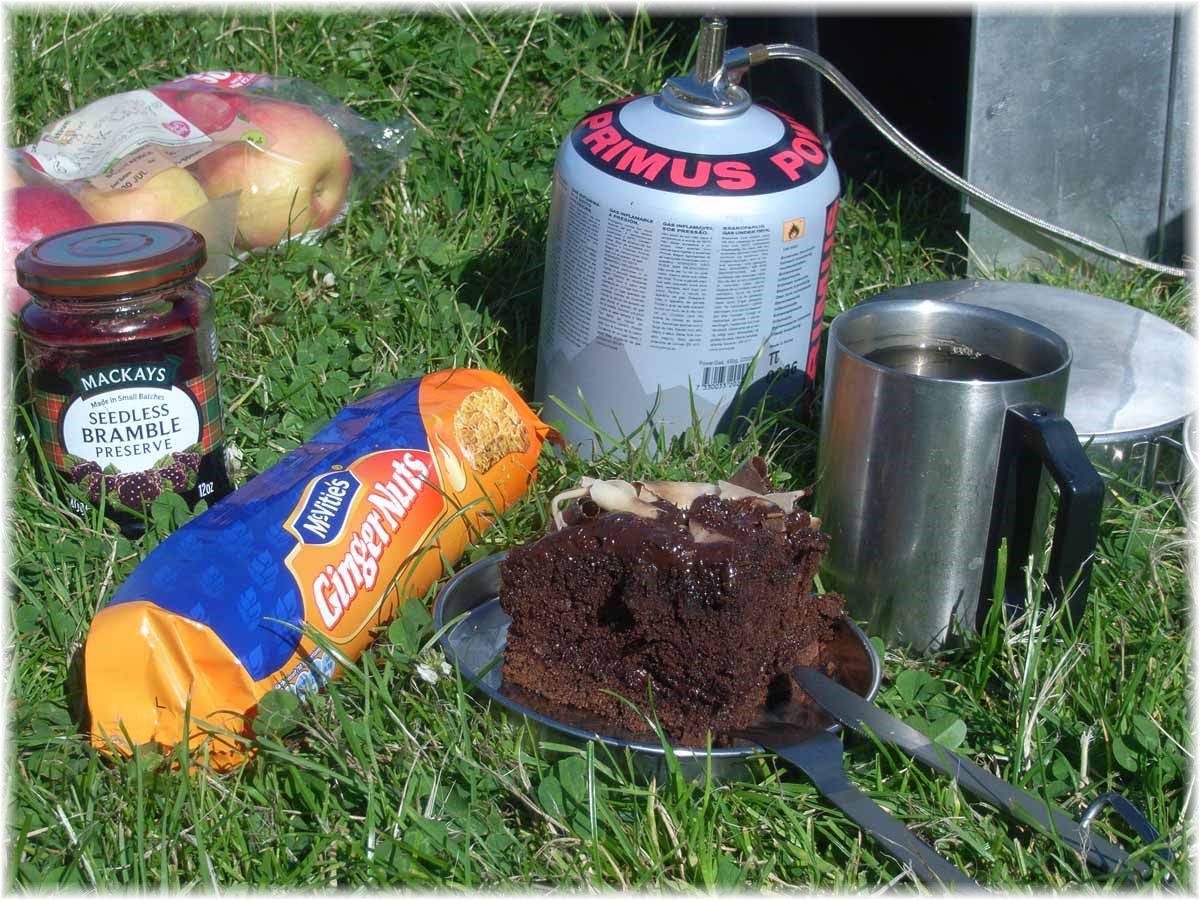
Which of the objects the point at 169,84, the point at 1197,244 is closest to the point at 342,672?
the point at 169,84

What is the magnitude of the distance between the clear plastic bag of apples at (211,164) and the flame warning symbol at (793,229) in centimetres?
103

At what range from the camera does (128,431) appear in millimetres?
1771

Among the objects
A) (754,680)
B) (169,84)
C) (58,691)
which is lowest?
(58,691)

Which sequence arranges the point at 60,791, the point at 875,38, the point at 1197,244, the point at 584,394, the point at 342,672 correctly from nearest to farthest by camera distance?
the point at 60,791 < the point at 342,672 < the point at 584,394 < the point at 1197,244 < the point at 875,38

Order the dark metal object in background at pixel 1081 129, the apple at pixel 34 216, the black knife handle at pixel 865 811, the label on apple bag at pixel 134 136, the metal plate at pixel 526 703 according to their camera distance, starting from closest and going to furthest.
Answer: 1. the black knife handle at pixel 865 811
2. the metal plate at pixel 526 703
3. the apple at pixel 34 216
4. the label on apple bag at pixel 134 136
5. the dark metal object in background at pixel 1081 129

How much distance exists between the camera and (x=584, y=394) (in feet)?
6.70

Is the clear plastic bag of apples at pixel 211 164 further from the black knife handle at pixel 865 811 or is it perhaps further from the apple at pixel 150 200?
the black knife handle at pixel 865 811

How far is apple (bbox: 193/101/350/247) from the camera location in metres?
2.48

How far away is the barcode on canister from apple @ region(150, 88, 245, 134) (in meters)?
1.18

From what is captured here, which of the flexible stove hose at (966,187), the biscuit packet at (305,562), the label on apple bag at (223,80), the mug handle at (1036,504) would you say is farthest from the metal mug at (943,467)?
the label on apple bag at (223,80)

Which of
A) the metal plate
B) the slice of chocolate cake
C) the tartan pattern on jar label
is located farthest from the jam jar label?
the slice of chocolate cake

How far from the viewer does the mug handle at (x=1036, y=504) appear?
56.1 inches

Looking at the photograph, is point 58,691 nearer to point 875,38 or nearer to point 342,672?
point 342,672

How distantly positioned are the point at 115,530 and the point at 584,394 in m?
0.72
